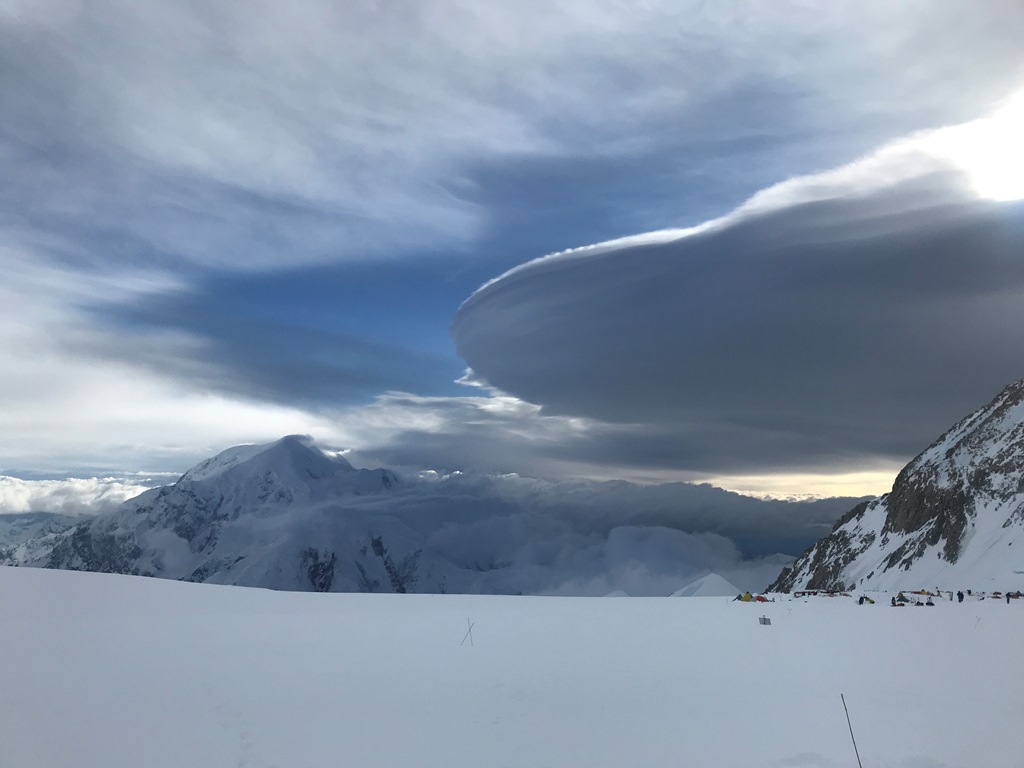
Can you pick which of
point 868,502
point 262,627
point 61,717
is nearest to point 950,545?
point 868,502

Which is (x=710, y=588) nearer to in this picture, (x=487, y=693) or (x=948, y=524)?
(x=948, y=524)

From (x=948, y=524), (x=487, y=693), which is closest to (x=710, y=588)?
(x=948, y=524)

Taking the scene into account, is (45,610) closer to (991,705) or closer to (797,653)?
(797,653)

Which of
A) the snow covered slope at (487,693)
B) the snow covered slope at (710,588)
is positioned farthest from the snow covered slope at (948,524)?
the snow covered slope at (487,693)

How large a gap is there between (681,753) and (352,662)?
1085cm

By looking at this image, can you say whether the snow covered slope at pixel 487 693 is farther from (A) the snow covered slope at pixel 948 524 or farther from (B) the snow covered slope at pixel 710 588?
(A) the snow covered slope at pixel 948 524

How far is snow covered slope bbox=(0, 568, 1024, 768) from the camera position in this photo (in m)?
13.6

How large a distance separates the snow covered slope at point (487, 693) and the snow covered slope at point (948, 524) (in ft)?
308

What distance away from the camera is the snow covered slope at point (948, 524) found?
119 meters

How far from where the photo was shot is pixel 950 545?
131 m

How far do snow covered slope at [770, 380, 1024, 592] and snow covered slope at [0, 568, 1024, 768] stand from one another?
9399 cm

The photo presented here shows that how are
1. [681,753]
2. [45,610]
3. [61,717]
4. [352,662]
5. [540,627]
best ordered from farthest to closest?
[540,627] → [45,610] → [352,662] → [61,717] → [681,753]

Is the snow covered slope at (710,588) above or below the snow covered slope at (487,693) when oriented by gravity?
below

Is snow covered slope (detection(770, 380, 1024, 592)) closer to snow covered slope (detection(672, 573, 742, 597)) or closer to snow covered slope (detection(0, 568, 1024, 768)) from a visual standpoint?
snow covered slope (detection(672, 573, 742, 597))
